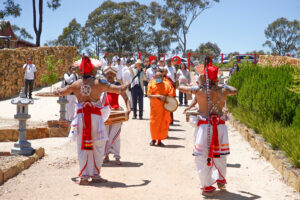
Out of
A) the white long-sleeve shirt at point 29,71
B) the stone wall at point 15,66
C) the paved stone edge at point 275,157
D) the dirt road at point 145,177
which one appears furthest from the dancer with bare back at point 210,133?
the stone wall at point 15,66

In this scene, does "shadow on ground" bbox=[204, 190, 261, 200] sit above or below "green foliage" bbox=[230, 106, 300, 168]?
below

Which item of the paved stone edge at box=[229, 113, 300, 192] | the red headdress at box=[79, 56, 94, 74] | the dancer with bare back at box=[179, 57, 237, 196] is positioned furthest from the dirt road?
the red headdress at box=[79, 56, 94, 74]

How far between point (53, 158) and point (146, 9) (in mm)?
49507

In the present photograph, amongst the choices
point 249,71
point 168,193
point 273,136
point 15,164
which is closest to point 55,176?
point 15,164

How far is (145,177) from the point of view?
706 centimetres

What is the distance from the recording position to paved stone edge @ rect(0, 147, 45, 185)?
21.2 feet

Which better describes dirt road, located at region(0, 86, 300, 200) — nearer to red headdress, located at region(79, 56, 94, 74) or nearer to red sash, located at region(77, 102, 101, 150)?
red sash, located at region(77, 102, 101, 150)

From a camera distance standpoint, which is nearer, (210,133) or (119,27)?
(210,133)

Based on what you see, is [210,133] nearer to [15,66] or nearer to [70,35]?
[15,66]

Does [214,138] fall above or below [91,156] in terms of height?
above


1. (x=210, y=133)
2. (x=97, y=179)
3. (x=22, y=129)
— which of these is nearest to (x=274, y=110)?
(x=210, y=133)

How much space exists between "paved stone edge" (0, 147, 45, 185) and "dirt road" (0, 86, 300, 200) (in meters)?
0.09

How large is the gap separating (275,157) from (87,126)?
359cm

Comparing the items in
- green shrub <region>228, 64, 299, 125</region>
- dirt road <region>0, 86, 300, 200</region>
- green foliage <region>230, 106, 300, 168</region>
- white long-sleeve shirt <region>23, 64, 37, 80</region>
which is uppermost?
white long-sleeve shirt <region>23, 64, 37, 80</region>
